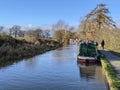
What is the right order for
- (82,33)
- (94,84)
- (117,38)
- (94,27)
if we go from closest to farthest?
(94,84) < (117,38) < (94,27) < (82,33)

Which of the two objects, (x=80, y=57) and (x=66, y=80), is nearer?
(x=66, y=80)

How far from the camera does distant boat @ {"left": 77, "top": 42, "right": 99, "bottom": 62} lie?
26812mm

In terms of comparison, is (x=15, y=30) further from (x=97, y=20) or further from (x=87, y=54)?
(x=87, y=54)

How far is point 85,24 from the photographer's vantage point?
74.4 m

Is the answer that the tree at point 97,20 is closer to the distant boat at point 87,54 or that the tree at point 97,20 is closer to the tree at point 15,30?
the tree at point 15,30

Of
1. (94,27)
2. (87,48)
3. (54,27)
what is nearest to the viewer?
(87,48)

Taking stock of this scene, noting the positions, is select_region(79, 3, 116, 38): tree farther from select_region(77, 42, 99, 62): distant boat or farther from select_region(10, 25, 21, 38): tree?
select_region(77, 42, 99, 62): distant boat

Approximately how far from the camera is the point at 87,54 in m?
28.3

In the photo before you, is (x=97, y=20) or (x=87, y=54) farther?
(x=97, y=20)

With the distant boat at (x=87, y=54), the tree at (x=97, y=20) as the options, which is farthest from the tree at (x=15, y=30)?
the distant boat at (x=87, y=54)

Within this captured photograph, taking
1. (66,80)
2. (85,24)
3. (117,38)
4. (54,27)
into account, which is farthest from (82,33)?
(66,80)

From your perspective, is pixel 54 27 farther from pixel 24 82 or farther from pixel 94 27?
pixel 24 82

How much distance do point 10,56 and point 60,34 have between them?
69.5 m

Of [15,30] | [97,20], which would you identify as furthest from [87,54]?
[15,30]
